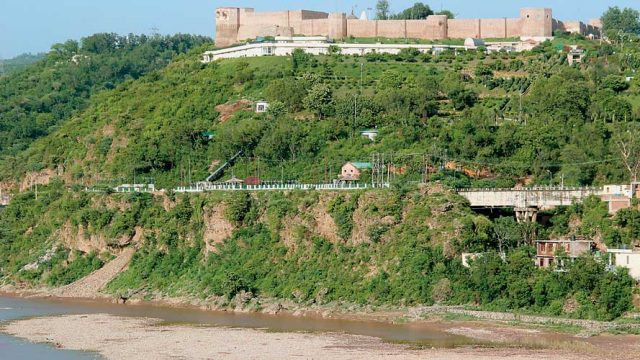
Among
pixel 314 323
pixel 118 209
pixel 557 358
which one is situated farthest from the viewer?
pixel 118 209

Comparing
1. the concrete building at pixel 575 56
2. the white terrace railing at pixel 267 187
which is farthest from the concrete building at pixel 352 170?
the concrete building at pixel 575 56

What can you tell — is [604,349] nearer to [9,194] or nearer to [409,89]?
[409,89]

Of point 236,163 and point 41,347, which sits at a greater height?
point 236,163

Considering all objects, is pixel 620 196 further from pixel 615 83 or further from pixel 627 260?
pixel 615 83

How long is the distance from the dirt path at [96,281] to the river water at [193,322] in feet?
4.10

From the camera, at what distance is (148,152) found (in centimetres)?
9119

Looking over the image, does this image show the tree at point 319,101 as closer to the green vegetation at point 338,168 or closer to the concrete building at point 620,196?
the green vegetation at point 338,168

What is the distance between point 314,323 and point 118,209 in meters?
20.2

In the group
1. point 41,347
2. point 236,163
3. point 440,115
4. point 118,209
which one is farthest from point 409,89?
point 41,347

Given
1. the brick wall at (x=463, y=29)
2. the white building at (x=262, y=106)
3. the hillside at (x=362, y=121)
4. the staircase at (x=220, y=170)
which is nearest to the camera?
the hillside at (x=362, y=121)

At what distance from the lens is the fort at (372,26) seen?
10488 centimetres

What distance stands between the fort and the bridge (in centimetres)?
3155

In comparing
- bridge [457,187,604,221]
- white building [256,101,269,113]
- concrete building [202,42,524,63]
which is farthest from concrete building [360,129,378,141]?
Result: concrete building [202,42,524,63]

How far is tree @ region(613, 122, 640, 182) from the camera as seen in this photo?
7662 centimetres
